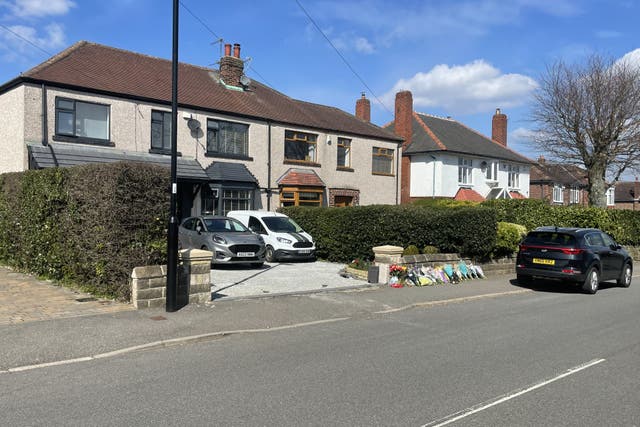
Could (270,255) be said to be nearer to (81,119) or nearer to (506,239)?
(506,239)

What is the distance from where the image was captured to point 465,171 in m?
38.7

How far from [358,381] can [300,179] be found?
2012cm

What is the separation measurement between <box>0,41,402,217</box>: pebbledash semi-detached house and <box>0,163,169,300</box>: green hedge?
24.8ft

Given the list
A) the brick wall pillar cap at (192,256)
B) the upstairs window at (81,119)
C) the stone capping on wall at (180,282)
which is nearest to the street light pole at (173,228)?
the stone capping on wall at (180,282)

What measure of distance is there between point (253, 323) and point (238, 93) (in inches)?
763

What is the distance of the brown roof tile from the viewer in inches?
774

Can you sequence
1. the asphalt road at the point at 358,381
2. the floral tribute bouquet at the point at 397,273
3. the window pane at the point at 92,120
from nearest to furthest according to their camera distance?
the asphalt road at the point at 358,381
the floral tribute bouquet at the point at 397,273
the window pane at the point at 92,120

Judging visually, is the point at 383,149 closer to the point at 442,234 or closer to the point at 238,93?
the point at 238,93

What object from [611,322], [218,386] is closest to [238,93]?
[611,322]

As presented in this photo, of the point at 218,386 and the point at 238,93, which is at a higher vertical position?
the point at 238,93

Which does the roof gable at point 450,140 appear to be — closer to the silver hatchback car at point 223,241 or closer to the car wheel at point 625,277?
the car wheel at point 625,277

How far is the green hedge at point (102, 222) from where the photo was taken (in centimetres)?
917

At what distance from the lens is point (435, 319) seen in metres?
9.59

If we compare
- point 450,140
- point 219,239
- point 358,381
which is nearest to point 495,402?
point 358,381
